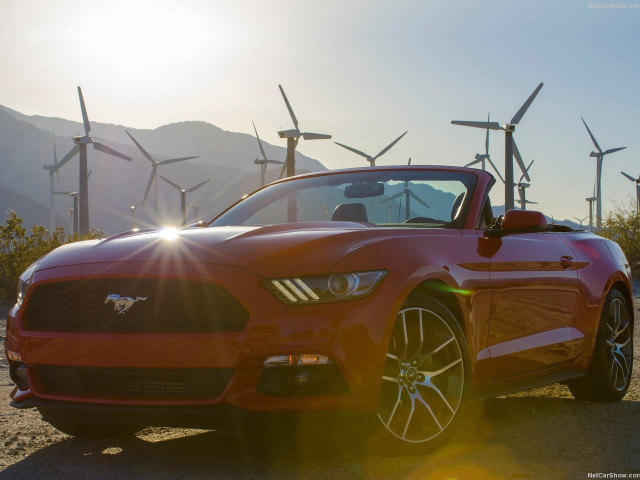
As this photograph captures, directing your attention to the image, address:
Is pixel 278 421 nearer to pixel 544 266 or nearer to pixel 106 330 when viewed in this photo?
pixel 106 330

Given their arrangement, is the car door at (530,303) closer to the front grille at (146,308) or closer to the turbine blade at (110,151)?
the front grille at (146,308)

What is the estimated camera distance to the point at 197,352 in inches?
140

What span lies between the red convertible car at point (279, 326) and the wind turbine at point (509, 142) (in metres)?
29.3

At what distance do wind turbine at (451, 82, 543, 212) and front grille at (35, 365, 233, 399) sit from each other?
30.3 meters

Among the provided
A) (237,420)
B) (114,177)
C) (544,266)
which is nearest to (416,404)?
(237,420)

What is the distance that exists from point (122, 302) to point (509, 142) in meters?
33.6

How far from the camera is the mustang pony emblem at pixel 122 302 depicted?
3695mm

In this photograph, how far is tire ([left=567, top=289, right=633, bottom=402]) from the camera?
5.91 meters

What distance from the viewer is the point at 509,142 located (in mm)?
35938

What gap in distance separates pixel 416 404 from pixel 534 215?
4.91 feet

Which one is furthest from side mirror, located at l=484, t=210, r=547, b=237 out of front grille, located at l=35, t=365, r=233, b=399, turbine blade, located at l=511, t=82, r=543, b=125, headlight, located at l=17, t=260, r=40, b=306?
turbine blade, located at l=511, t=82, r=543, b=125

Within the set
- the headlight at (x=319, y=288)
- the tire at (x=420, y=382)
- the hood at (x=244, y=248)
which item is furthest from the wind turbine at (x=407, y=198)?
the headlight at (x=319, y=288)

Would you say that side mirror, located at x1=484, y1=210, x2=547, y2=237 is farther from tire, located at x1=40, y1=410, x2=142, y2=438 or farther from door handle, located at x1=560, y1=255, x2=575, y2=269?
tire, located at x1=40, y1=410, x2=142, y2=438

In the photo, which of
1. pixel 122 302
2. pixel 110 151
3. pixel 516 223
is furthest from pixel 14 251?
pixel 110 151
